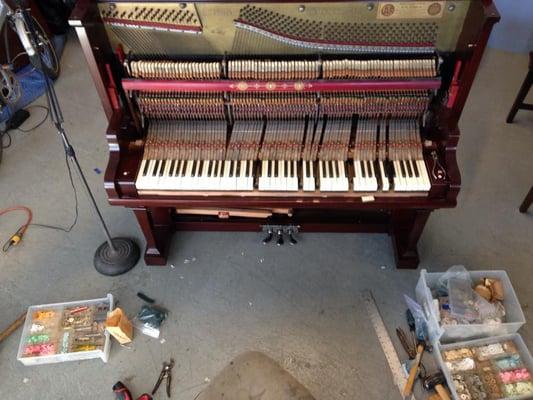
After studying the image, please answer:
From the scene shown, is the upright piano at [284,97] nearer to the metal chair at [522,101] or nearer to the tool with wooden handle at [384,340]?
the tool with wooden handle at [384,340]

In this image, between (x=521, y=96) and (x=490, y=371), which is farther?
(x=521, y=96)

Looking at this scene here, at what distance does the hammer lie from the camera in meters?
2.14

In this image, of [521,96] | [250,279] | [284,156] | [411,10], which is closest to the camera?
[411,10]

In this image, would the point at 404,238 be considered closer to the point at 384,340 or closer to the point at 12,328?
the point at 384,340

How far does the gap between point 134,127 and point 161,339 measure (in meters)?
1.11

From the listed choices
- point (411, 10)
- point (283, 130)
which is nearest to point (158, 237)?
point (283, 130)

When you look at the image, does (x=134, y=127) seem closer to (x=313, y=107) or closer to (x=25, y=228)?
(x=313, y=107)

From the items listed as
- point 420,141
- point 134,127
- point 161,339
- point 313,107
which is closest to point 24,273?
point 161,339

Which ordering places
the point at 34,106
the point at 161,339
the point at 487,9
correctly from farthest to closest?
the point at 34,106
the point at 161,339
the point at 487,9

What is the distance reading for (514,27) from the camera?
151 inches

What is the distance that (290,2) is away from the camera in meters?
1.81

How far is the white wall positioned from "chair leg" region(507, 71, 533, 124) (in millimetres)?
875

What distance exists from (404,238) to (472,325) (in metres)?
0.64

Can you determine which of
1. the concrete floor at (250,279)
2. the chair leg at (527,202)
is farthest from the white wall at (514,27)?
the chair leg at (527,202)
